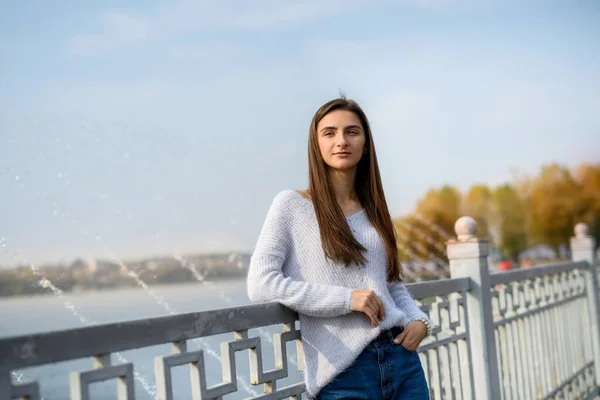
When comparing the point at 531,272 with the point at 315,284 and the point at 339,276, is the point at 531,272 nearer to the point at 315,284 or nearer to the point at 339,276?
the point at 339,276

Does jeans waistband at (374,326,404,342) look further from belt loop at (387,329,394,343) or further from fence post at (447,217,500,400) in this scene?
fence post at (447,217,500,400)

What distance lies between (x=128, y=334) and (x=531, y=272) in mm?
3798

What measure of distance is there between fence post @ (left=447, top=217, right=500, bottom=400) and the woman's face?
5.48 feet

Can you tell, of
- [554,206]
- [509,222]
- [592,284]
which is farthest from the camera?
[509,222]

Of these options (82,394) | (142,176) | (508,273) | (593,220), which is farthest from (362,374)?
(593,220)

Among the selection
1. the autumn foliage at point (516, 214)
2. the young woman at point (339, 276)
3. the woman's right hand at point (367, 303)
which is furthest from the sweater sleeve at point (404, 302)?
the autumn foliage at point (516, 214)

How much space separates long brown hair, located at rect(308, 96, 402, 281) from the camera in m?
2.29

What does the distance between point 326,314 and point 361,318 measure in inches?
5.0

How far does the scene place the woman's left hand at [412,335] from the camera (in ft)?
7.69

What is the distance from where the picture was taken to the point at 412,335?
2.37 m

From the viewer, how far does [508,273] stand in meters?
4.55

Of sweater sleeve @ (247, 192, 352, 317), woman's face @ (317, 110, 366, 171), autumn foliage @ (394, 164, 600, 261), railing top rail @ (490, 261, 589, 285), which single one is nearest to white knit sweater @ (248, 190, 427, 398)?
sweater sleeve @ (247, 192, 352, 317)

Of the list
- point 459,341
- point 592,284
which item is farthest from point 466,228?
point 592,284

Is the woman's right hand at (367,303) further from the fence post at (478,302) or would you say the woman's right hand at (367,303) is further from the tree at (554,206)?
the tree at (554,206)
